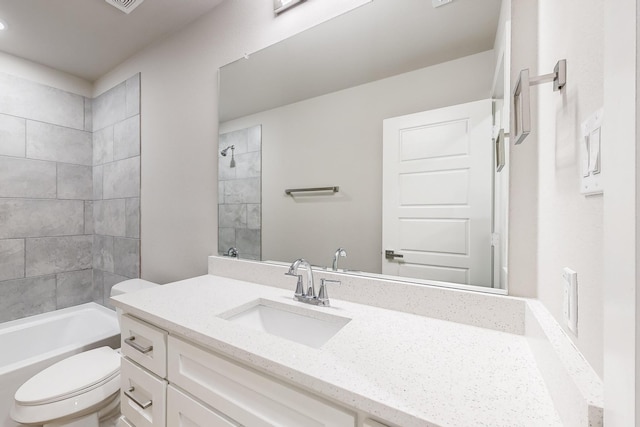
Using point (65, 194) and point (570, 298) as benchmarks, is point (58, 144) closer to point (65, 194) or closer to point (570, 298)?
point (65, 194)

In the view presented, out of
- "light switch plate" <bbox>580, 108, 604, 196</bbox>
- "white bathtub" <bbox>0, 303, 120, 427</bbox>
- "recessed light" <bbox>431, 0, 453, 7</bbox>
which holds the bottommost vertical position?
"white bathtub" <bbox>0, 303, 120, 427</bbox>

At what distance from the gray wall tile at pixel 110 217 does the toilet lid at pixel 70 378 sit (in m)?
1.04

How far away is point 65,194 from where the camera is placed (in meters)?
2.46

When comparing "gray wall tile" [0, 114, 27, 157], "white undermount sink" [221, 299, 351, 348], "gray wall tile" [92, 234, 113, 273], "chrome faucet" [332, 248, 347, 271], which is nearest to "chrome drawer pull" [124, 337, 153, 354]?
"white undermount sink" [221, 299, 351, 348]

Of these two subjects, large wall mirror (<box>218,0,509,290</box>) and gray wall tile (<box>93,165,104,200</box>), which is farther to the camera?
gray wall tile (<box>93,165,104,200</box>)

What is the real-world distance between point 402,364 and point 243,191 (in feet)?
3.92

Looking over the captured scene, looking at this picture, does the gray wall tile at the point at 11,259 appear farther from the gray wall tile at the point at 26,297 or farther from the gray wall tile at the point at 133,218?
the gray wall tile at the point at 133,218

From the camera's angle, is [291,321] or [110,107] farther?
[110,107]

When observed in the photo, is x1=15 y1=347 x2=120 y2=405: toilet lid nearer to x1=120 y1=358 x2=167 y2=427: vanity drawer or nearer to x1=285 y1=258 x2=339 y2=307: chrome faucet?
x1=120 y1=358 x2=167 y2=427: vanity drawer

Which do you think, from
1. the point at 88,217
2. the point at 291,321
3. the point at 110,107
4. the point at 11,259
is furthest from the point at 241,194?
the point at 11,259

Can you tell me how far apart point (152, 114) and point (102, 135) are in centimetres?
83

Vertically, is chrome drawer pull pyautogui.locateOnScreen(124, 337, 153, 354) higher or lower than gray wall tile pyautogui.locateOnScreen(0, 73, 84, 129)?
lower

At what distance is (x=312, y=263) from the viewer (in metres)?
1.34

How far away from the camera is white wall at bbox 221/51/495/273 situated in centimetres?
106
